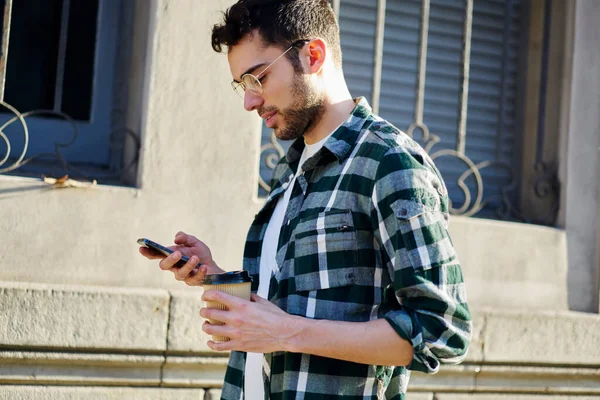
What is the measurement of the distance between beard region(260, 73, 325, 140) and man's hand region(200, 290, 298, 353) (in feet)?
1.97

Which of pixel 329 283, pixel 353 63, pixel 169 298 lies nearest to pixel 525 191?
pixel 353 63

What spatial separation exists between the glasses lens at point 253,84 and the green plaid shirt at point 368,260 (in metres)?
0.26

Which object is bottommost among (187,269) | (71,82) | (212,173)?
(187,269)

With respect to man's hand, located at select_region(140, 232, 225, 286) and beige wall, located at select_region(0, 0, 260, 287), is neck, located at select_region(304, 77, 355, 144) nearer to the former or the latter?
man's hand, located at select_region(140, 232, 225, 286)

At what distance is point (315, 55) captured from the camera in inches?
97.7

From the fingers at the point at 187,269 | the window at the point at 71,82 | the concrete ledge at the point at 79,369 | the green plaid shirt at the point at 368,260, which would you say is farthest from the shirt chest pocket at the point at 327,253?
the window at the point at 71,82

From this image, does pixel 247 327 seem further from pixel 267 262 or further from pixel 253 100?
pixel 253 100

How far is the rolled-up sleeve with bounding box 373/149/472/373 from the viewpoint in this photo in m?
2.03

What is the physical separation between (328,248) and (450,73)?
2888 millimetres

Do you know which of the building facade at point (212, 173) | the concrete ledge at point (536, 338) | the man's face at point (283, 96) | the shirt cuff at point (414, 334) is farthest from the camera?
the concrete ledge at point (536, 338)

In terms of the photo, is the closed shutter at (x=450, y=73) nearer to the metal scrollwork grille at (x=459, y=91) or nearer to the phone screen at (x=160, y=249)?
the metal scrollwork grille at (x=459, y=91)

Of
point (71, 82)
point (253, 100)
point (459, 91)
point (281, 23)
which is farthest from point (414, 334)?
point (459, 91)

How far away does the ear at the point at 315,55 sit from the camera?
2.47 m

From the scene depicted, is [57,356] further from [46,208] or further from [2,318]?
[46,208]
